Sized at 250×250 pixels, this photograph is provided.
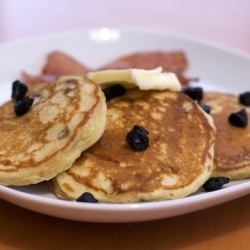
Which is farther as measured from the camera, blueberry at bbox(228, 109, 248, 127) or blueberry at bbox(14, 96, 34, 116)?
blueberry at bbox(228, 109, 248, 127)

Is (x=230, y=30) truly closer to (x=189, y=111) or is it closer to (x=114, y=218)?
(x=189, y=111)

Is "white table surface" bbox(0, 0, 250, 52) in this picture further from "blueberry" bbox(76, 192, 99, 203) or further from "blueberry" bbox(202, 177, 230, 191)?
"blueberry" bbox(76, 192, 99, 203)

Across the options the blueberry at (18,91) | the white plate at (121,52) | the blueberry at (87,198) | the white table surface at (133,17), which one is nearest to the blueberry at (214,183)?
the blueberry at (87,198)

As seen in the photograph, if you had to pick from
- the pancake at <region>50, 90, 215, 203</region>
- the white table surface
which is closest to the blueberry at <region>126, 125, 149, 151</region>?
the pancake at <region>50, 90, 215, 203</region>

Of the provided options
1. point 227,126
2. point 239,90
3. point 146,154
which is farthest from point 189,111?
point 239,90

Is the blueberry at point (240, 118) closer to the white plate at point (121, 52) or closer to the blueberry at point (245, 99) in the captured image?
the blueberry at point (245, 99)

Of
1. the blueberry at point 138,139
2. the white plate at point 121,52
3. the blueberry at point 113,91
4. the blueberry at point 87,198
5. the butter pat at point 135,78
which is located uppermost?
the butter pat at point 135,78

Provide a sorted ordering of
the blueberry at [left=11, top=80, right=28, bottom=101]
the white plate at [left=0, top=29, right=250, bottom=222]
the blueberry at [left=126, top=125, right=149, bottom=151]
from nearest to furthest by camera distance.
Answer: the blueberry at [left=126, top=125, right=149, bottom=151] → the blueberry at [left=11, top=80, right=28, bottom=101] → the white plate at [left=0, top=29, right=250, bottom=222]
